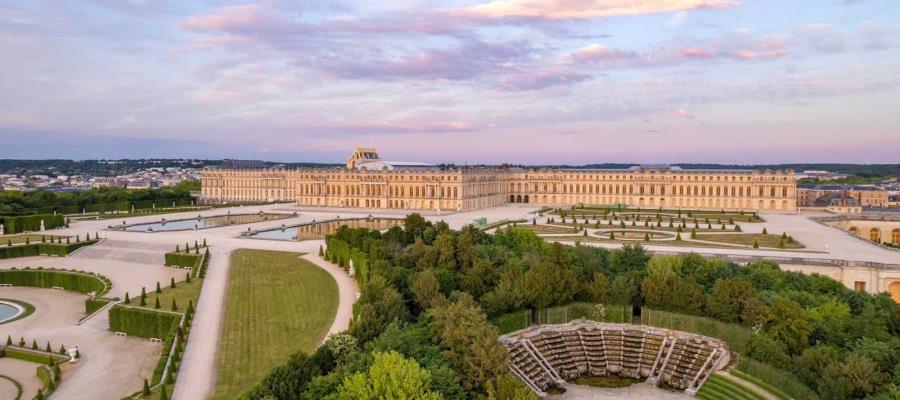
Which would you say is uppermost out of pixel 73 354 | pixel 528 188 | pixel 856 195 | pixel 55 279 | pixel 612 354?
pixel 528 188

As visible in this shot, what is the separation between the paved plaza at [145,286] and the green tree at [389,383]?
8153 millimetres

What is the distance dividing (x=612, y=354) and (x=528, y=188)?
95894 millimetres

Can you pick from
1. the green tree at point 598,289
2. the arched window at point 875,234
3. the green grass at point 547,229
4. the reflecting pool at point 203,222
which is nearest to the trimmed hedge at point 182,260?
the reflecting pool at point 203,222

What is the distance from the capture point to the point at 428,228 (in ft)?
167

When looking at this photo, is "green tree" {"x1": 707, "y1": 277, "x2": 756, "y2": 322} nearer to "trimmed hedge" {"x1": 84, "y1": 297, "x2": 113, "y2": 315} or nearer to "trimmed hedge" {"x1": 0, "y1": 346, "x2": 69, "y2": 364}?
"trimmed hedge" {"x1": 0, "y1": 346, "x2": 69, "y2": 364}

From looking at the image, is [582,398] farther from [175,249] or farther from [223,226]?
[223,226]

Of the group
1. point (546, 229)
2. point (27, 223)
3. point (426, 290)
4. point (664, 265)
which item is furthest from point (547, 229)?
point (27, 223)

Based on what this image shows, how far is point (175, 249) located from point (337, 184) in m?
60.8

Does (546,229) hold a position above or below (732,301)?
below

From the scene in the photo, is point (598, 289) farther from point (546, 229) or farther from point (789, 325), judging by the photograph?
point (546, 229)

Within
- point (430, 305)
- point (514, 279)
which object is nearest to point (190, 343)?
point (430, 305)

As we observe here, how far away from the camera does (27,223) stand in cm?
7225

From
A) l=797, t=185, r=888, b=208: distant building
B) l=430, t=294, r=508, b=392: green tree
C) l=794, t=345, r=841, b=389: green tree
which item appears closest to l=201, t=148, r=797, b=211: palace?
l=797, t=185, r=888, b=208: distant building

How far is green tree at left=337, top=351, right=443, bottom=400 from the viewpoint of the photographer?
64.7 feet
